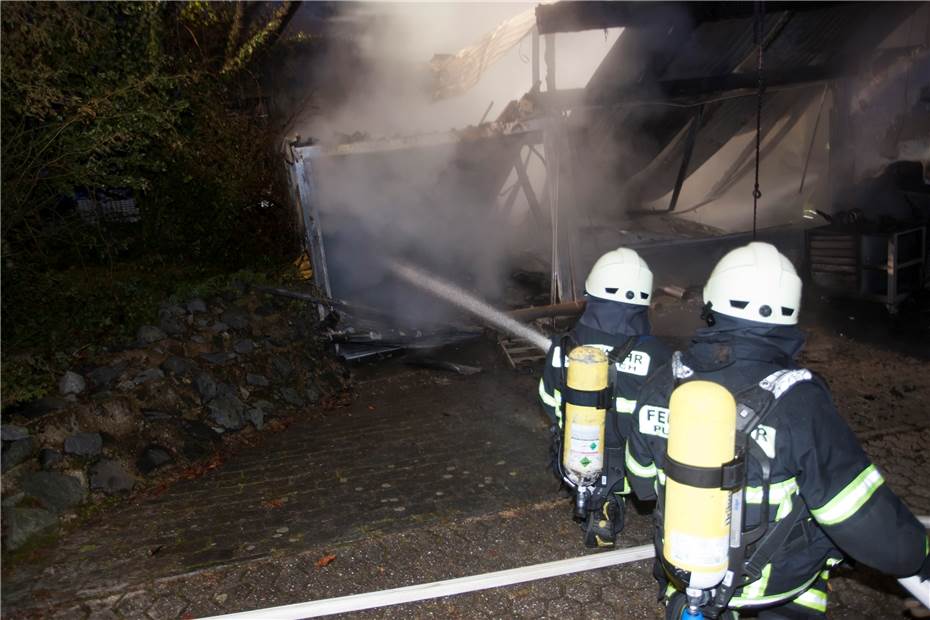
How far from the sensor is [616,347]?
10.6 feet

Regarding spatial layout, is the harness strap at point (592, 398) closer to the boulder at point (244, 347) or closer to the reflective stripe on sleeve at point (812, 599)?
the reflective stripe on sleeve at point (812, 599)

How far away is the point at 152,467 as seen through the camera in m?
5.26

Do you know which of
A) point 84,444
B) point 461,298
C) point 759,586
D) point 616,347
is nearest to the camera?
point 759,586

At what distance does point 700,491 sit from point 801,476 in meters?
0.33

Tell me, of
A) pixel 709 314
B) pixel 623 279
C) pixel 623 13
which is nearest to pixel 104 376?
pixel 623 279

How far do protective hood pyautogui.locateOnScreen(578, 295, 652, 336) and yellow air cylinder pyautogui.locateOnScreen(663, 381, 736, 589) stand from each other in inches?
48.1

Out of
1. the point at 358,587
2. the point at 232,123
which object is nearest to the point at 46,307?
the point at 232,123

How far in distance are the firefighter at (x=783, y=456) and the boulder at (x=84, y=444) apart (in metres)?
4.38

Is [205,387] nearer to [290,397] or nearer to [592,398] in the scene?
[290,397]

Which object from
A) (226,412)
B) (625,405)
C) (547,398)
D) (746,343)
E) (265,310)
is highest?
(746,343)

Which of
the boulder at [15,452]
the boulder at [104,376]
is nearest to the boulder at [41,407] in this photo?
Result: the boulder at [15,452]

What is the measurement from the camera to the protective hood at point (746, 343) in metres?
2.26

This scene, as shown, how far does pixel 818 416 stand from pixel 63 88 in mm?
6531

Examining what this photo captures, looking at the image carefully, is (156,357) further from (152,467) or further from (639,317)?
(639,317)
